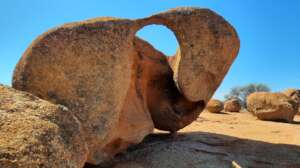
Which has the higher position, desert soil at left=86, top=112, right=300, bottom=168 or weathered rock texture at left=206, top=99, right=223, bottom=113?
desert soil at left=86, top=112, right=300, bottom=168

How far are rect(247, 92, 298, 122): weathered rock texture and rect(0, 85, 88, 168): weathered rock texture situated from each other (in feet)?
32.0

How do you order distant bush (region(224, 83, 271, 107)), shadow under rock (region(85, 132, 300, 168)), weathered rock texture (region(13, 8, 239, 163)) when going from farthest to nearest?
1. distant bush (region(224, 83, 271, 107))
2. shadow under rock (region(85, 132, 300, 168))
3. weathered rock texture (region(13, 8, 239, 163))

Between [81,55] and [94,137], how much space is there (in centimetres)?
94

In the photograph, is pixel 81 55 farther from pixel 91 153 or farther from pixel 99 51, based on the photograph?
pixel 91 153

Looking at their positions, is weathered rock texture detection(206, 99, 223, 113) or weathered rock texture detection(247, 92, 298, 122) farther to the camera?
weathered rock texture detection(206, 99, 223, 113)

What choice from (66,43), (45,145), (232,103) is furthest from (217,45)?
(232,103)

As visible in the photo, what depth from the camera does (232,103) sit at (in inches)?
656

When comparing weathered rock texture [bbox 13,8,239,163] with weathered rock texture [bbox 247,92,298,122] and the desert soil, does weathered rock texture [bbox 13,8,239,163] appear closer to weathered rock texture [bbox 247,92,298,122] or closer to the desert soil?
the desert soil

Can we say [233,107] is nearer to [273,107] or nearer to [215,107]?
[215,107]

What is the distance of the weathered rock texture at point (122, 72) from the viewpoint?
10.1 ft

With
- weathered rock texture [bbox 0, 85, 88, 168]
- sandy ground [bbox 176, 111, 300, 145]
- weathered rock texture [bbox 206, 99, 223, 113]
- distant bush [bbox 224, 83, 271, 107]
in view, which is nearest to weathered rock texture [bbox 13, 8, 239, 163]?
weathered rock texture [bbox 0, 85, 88, 168]

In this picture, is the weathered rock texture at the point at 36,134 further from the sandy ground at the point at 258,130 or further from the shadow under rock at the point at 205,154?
the sandy ground at the point at 258,130

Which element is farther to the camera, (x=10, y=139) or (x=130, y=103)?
(x=130, y=103)

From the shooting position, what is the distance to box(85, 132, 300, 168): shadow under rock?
4008 millimetres
